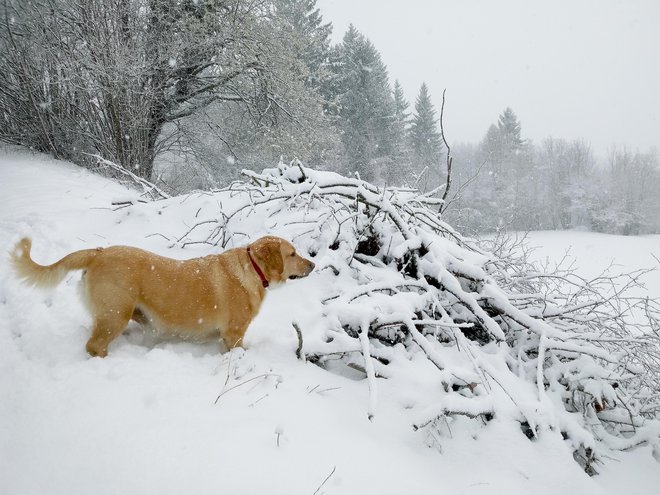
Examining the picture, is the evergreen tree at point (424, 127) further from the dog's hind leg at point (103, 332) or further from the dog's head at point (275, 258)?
the dog's hind leg at point (103, 332)

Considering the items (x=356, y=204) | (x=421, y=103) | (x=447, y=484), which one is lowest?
(x=447, y=484)

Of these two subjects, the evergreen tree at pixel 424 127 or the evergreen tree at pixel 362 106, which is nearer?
the evergreen tree at pixel 362 106

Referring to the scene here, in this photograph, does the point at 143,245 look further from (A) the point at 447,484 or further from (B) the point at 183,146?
(B) the point at 183,146

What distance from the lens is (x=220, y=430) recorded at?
6.22ft

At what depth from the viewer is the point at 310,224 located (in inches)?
163

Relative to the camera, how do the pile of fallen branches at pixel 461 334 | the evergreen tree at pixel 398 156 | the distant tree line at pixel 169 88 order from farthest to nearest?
the evergreen tree at pixel 398 156
the distant tree line at pixel 169 88
the pile of fallen branches at pixel 461 334

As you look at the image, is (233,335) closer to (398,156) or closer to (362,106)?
(398,156)

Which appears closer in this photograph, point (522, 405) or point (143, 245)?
point (522, 405)

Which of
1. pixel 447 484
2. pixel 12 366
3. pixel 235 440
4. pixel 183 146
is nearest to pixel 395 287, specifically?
pixel 447 484

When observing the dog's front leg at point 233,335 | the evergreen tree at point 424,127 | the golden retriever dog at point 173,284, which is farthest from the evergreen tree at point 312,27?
the dog's front leg at point 233,335

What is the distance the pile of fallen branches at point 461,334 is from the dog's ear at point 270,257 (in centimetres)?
54

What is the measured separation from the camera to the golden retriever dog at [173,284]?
235 centimetres

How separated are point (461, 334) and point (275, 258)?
1.58 meters

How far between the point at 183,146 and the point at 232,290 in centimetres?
1287
